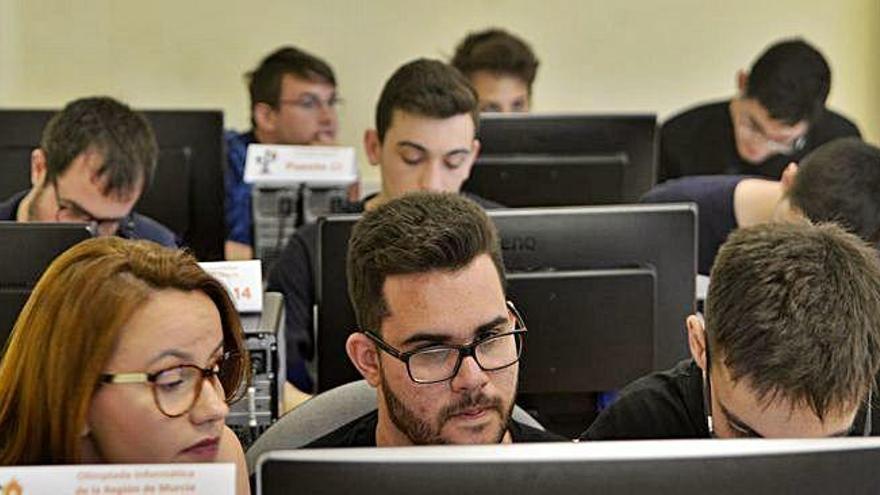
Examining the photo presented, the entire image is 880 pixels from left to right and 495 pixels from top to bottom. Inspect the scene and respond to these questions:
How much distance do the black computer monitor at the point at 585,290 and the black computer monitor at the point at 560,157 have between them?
0.84m

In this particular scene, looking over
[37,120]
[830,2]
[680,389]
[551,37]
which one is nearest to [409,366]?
[680,389]

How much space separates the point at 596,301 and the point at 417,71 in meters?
1.01

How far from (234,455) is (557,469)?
68 centimetres

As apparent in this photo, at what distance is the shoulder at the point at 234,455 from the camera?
142 cm

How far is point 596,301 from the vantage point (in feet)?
6.31

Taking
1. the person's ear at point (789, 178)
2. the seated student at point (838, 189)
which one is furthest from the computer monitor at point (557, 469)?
the person's ear at point (789, 178)

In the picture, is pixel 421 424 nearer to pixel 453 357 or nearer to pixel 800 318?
pixel 453 357

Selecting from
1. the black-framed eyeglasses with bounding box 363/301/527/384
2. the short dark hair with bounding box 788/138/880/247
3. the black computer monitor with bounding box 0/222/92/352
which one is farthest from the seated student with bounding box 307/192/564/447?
the short dark hair with bounding box 788/138/880/247

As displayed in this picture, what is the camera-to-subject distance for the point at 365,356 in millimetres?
1667

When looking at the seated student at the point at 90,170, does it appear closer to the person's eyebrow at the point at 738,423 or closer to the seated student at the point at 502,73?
the seated student at the point at 502,73

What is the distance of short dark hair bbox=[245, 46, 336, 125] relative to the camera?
3.83 metres

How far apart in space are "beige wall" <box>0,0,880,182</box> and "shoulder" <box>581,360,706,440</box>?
9.27ft

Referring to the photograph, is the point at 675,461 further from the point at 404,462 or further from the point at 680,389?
the point at 680,389

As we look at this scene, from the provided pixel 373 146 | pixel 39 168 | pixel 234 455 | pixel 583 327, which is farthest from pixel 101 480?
pixel 373 146
